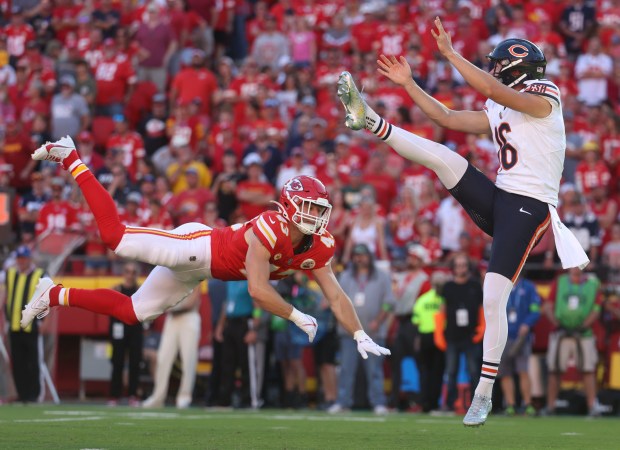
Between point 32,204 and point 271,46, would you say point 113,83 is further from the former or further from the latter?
point 32,204

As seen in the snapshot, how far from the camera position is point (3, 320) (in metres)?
15.0

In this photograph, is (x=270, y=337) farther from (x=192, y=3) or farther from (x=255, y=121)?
(x=192, y=3)

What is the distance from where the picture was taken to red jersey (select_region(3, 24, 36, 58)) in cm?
2050

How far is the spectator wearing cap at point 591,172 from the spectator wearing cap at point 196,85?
595 centimetres

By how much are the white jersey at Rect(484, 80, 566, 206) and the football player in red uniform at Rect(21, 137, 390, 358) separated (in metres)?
1.27

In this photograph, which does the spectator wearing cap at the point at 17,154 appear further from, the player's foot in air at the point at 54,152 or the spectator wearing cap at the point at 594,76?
the player's foot in air at the point at 54,152

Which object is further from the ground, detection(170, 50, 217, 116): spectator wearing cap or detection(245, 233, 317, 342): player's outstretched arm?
detection(170, 50, 217, 116): spectator wearing cap

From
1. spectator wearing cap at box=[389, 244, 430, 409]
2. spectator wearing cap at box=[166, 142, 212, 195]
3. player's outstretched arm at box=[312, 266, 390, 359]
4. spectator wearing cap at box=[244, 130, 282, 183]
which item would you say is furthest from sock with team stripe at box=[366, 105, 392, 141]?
spectator wearing cap at box=[166, 142, 212, 195]

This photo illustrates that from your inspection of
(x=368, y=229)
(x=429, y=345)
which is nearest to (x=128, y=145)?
(x=368, y=229)

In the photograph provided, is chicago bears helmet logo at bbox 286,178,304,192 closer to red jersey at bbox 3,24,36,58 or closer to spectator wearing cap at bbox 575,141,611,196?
spectator wearing cap at bbox 575,141,611,196

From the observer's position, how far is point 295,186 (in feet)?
27.9

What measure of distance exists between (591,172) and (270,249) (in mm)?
8096

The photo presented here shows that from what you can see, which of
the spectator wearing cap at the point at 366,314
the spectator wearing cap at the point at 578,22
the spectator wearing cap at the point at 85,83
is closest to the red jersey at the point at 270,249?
the spectator wearing cap at the point at 366,314

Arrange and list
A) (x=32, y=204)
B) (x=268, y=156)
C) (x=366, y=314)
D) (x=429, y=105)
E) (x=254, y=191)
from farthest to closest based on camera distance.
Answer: (x=268, y=156), (x=32, y=204), (x=254, y=191), (x=366, y=314), (x=429, y=105)
